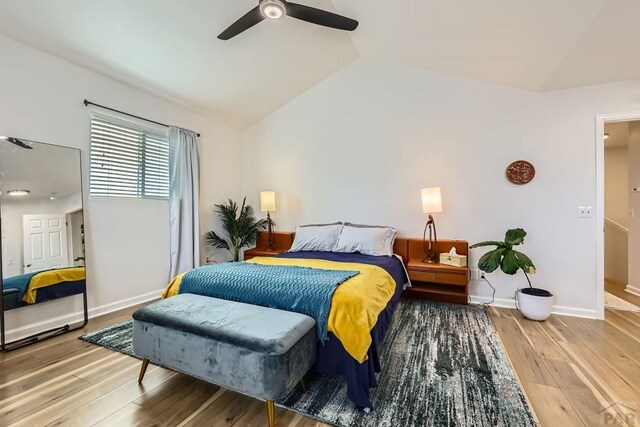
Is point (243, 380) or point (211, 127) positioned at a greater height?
point (211, 127)

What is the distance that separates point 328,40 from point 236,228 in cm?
285

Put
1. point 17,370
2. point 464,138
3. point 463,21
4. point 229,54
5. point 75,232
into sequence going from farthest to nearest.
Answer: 1. point 464,138
2. point 229,54
3. point 75,232
4. point 463,21
5. point 17,370

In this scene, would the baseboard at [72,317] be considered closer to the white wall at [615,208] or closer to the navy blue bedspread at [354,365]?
the navy blue bedspread at [354,365]

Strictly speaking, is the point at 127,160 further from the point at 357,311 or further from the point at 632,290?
the point at 632,290

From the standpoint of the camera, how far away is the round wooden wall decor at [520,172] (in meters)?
3.06

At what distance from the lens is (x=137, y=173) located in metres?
3.37

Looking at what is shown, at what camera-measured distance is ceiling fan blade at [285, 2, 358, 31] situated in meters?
2.02

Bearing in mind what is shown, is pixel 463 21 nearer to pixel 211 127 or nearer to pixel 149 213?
pixel 211 127

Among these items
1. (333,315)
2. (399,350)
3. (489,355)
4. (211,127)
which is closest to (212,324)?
(333,315)

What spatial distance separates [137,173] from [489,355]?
4086 mm

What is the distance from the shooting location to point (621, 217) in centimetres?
462

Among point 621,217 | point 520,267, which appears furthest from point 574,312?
point 621,217

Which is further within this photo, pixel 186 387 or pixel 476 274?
pixel 476 274

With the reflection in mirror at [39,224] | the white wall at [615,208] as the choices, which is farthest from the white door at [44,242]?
the white wall at [615,208]
